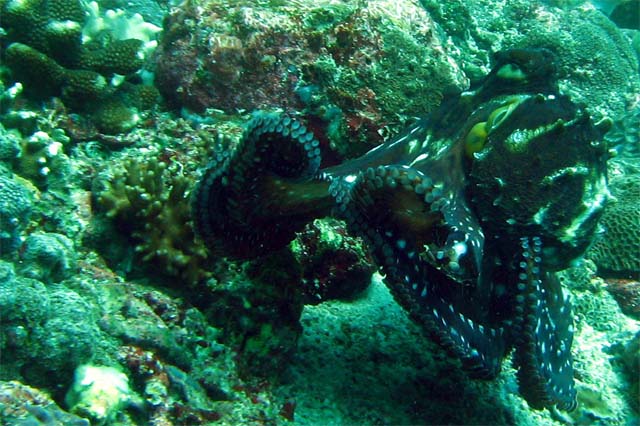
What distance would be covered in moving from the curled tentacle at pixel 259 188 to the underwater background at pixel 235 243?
18 mm

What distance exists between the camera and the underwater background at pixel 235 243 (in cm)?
284

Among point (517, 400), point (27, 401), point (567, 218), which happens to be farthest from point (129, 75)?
point (517, 400)

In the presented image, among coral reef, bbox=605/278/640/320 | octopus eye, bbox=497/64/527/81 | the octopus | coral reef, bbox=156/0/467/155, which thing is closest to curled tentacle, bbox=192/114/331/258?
the octopus

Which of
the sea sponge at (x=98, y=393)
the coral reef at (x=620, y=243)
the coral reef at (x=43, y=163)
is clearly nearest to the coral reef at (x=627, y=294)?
the coral reef at (x=620, y=243)

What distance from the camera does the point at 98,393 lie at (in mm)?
2578

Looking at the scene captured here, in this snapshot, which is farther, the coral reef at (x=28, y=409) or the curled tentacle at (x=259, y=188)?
the curled tentacle at (x=259, y=188)

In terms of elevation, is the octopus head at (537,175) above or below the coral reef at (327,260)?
above

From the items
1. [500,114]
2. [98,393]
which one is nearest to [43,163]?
[98,393]

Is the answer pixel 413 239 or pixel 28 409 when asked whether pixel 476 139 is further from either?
pixel 28 409

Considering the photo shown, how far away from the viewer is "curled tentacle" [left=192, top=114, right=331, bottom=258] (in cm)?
296

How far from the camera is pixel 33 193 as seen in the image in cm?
374

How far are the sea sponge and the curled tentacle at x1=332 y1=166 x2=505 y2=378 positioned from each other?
153 centimetres

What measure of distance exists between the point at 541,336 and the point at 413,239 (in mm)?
1444

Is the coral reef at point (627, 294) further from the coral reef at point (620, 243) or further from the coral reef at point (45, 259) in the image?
the coral reef at point (45, 259)
